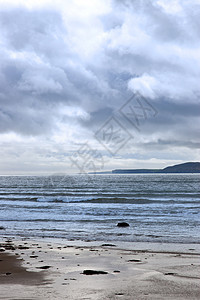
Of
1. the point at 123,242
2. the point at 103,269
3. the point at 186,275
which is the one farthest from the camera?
the point at 123,242

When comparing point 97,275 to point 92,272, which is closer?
point 97,275

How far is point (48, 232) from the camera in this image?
15.3 m

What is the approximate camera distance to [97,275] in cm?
681

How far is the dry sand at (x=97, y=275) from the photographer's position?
5.34m

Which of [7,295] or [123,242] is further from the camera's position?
[123,242]

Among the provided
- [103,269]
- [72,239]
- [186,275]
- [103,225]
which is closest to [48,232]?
[72,239]

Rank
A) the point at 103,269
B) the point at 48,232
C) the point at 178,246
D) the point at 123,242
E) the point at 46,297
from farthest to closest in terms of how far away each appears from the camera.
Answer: the point at 48,232
the point at 123,242
the point at 178,246
the point at 103,269
the point at 46,297

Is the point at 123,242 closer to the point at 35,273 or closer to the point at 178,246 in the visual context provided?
the point at 178,246

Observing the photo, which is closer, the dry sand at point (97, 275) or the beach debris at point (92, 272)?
the dry sand at point (97, 275)

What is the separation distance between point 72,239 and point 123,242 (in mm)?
2210

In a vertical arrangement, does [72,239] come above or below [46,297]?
below

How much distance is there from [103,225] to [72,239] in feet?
15.6

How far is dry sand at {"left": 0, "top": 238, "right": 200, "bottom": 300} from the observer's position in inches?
210

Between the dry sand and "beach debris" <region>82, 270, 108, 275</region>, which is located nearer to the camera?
the dry sand
